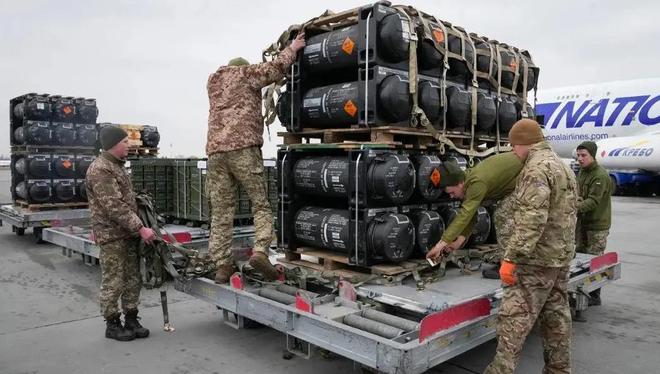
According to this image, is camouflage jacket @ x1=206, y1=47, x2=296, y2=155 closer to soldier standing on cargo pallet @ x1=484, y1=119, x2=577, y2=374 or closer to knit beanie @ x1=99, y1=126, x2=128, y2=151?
knit beanie @ x1=99, y1=126, x2=128, y2=151

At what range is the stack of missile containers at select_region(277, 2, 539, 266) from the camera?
464cm

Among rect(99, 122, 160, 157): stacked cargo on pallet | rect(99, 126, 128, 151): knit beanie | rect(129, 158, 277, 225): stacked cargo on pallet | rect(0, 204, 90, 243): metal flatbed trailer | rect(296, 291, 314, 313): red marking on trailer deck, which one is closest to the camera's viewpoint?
rect(296, 291, 314, 313): red marking on trailer deck

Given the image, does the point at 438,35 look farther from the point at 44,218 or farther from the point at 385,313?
the point at 44,218

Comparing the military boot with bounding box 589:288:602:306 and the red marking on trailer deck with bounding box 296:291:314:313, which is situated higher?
the red marking on trailer deck with bounding box 296:291:314:313

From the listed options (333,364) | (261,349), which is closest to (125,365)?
(261,349)

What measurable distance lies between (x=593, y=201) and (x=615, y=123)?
61.7 feet

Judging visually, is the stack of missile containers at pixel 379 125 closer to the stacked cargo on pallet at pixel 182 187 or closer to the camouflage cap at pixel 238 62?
the camouflage cap at pixel 238 62

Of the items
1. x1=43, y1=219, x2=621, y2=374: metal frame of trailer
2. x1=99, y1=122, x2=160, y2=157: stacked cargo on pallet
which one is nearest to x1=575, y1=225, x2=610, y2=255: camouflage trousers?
x1=43, y1=219, x2=621, y2=374: metal frame of trailer

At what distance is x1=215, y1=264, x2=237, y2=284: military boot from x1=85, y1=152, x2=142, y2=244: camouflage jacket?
2.82ft

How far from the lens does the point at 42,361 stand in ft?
14.8

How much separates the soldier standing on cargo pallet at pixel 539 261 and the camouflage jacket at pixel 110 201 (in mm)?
3349

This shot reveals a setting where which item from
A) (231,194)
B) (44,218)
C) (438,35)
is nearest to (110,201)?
(231,194)

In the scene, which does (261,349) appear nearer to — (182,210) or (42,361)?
(42,361)

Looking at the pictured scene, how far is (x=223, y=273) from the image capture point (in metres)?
5.05
